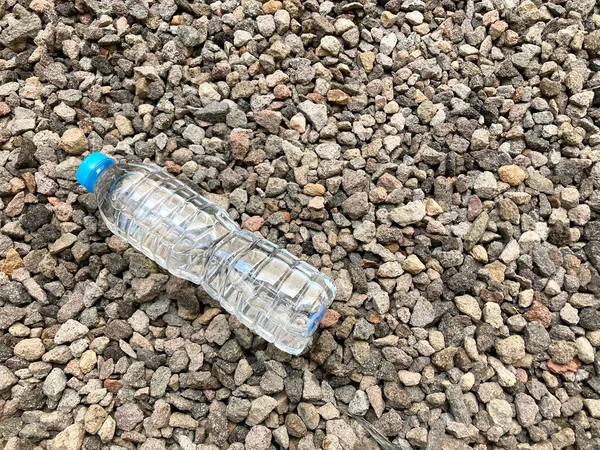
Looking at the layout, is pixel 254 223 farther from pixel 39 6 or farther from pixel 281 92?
pixel 39 6

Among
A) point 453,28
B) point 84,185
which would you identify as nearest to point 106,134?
point 84,185

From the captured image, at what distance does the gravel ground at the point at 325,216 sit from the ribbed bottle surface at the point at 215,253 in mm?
56

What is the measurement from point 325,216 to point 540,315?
800 mm

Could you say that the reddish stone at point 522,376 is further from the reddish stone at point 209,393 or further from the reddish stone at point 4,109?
the reddish stone at point 4,109

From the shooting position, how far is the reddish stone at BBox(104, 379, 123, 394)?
1492 millimetres

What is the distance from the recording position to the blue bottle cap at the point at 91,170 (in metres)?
1.52

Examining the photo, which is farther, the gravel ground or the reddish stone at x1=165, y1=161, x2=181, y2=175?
the reddish stone at x1=165, y1=161, x2=181, y2=175

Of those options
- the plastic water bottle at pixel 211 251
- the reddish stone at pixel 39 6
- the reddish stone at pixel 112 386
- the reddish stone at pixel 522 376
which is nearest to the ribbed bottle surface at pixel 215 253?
the plastic water bottle at pixel 211 251

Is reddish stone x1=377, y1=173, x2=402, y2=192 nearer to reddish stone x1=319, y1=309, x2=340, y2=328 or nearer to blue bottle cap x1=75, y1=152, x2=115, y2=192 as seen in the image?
reddish stone x1=319, y1=309, x2=340, y2=328

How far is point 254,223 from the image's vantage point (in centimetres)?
167

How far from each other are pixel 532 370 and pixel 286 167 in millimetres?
1084

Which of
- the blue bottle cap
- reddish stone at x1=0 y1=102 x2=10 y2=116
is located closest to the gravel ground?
reddish stone at x1=0 y1=102 x2=10 y2=116

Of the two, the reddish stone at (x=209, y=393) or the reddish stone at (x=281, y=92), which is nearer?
the reddish stone at (x=209, y=393)

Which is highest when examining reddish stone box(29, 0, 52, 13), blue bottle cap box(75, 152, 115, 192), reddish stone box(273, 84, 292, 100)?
reddish stone box(273, 84, 292, 100)
